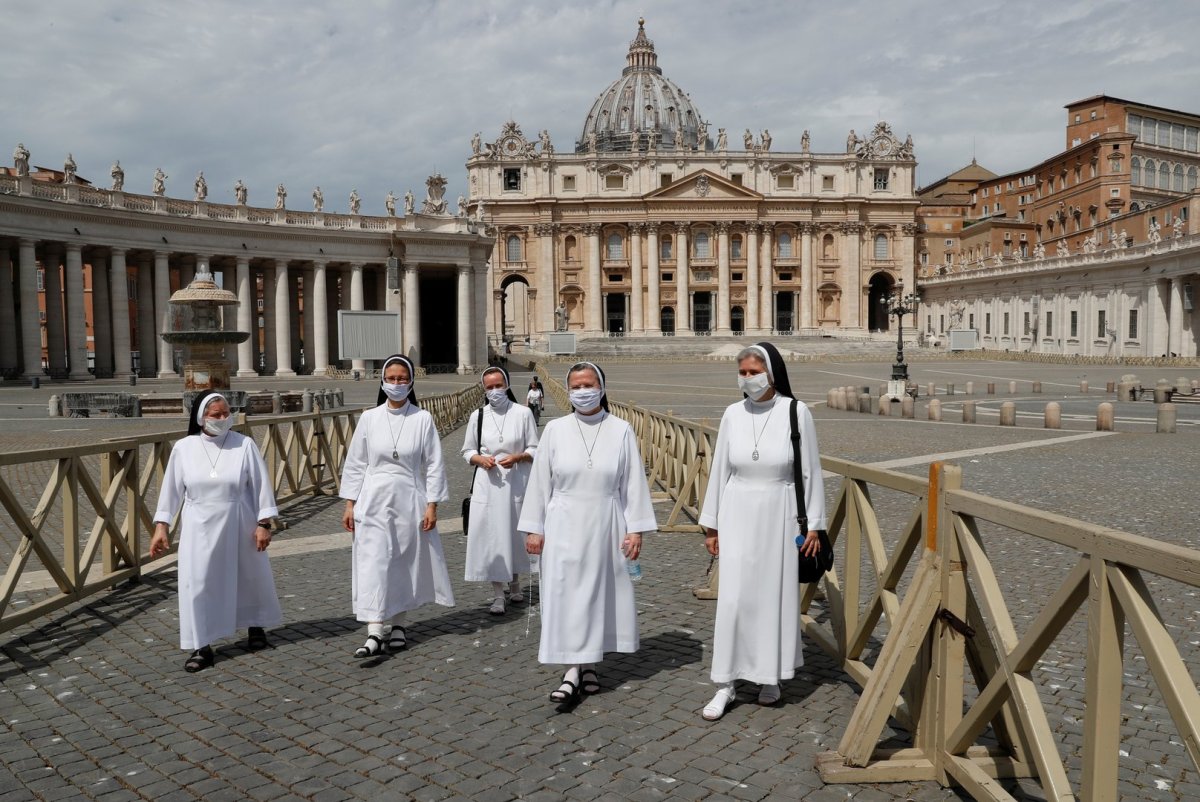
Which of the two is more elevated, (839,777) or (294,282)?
(294,282)

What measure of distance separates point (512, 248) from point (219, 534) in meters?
88.6

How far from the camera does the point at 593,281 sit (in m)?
92.4

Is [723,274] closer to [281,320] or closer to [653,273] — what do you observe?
[653,273]

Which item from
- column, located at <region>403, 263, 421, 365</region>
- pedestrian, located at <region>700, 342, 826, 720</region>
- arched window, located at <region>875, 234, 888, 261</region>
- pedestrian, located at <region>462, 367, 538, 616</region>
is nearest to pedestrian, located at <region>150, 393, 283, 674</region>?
pedestrian, located at <region>462, 367, 538, 616</region>

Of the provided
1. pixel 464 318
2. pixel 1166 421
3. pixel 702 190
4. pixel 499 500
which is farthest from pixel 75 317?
pixel 702 190

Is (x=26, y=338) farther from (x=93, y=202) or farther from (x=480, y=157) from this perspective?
(x=480, y=157)

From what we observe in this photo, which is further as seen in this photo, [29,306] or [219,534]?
[29,306]

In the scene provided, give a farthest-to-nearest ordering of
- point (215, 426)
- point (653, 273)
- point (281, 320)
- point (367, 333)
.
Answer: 1. point (653, 273)
2. point (281, 320)
3. point (367, 333)
4. point (215, 426)

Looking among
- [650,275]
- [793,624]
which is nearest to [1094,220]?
[650,275]

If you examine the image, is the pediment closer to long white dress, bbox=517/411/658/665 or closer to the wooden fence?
the wooden fence

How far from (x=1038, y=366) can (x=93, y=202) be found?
54.4 m

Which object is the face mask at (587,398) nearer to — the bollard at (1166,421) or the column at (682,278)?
the bollard at (1166,421)

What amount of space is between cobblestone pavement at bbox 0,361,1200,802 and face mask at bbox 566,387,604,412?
68.2 inches

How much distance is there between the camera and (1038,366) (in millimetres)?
56094
